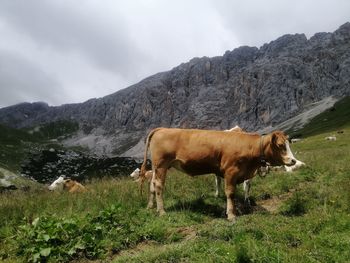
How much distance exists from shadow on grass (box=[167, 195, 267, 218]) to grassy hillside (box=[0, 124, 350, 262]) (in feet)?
0.11

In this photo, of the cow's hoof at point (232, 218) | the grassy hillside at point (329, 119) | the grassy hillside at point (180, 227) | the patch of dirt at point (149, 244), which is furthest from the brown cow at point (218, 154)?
the grassy hillside at point (329, 119)

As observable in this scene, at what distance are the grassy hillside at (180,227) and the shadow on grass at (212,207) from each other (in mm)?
33

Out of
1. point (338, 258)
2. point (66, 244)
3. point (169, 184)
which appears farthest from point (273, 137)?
point (66, 244)

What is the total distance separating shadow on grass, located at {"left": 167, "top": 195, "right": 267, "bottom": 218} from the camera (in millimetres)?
13062

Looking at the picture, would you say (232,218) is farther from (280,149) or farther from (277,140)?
(277,140)

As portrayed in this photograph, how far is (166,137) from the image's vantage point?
13742mm

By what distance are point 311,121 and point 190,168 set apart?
185 metres

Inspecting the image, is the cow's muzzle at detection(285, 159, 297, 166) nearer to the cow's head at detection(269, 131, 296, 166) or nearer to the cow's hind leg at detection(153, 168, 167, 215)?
the cow's head at detection(269, 131, 296, 166)

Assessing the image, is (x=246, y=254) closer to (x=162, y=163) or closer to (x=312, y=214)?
(x=312, y=214)

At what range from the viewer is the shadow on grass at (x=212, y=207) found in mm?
13062

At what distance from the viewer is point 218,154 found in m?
13.3

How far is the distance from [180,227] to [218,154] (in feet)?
9.55

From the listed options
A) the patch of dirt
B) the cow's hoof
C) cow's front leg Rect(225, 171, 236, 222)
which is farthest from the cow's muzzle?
the patch of dirt

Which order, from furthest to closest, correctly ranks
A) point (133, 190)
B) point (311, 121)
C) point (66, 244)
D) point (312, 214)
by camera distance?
point (311, 121)
point (133, 190)
point (312, 214)
point (66, 244)
